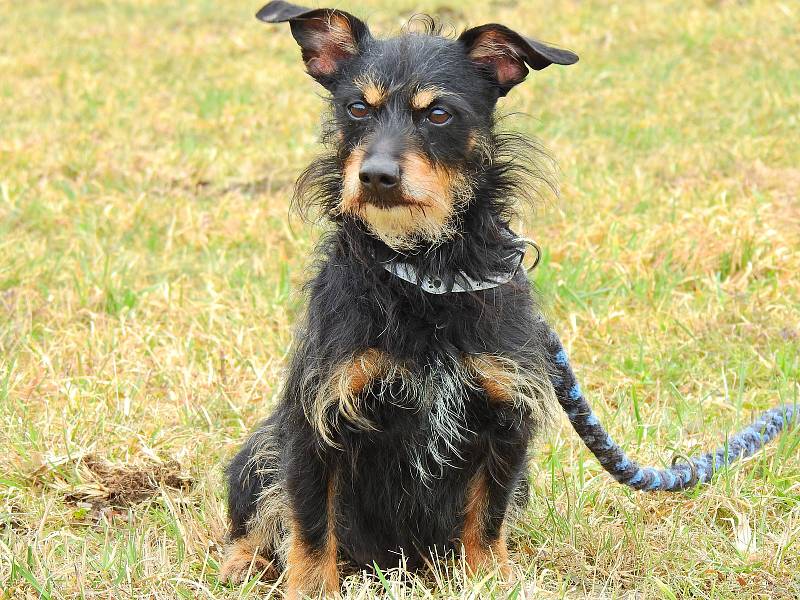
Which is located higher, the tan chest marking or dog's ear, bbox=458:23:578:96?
dog's ear, bbox=458:23:578:96

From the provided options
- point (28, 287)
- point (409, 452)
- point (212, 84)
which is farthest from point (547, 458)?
point (212, 84)

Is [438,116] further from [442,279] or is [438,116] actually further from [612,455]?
[612,455]

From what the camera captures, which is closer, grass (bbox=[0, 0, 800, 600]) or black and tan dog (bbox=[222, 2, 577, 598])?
black and tan dog (bbox=[222, 2, 577, 598])

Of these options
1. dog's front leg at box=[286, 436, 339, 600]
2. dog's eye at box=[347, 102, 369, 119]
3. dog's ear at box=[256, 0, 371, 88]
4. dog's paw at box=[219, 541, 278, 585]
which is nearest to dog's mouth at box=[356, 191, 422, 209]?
dog's eye at box=[347, 102, 369, 119]

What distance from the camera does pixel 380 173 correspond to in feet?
9.23

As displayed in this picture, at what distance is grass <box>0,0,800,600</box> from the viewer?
3.46 m

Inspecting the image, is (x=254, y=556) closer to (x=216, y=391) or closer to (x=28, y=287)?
(x=216, y=391)

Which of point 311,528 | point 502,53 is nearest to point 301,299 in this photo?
point 311,528

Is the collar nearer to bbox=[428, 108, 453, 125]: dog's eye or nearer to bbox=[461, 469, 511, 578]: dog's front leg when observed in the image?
bbox=[428, 108, 453, 125]: dog's eye

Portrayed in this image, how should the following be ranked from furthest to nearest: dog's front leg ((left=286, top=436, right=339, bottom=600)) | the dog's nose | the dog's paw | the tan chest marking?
the dog's paw → dog's front leg ((left=286, top=436, right=339, bottom=600)) → the tan chest marking → the dog's nose

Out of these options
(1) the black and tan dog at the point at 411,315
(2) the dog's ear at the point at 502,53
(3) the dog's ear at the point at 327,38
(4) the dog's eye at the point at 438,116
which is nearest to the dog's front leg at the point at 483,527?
(1) the black and tan dog at the point at 411,315

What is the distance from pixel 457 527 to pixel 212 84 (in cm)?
780

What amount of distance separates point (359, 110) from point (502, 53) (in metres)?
0.51

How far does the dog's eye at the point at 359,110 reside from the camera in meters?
3.04
